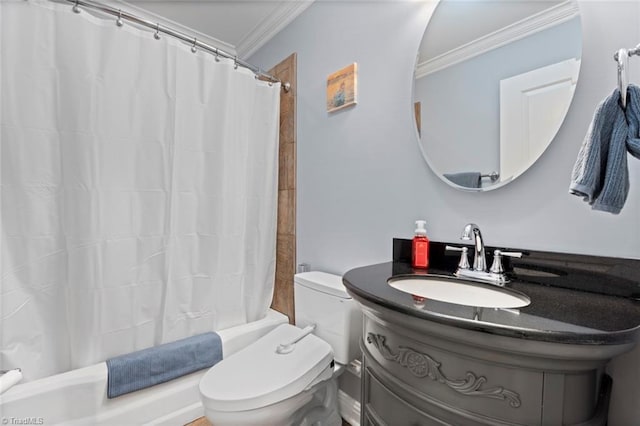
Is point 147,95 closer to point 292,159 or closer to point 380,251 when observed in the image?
point 292,159

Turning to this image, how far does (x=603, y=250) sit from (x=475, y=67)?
0.73m

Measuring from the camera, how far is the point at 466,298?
3.02 ft

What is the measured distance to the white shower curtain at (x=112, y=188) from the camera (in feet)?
3.89

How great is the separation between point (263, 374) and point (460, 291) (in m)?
0.80

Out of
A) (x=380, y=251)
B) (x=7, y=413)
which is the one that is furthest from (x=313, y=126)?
(x=7, y=413)

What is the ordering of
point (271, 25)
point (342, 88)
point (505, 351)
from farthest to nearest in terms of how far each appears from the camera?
1. point (271, 25)
2. point (342, 88)
3. point (505, 351)

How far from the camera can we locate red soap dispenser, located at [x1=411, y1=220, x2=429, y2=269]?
110 centimetres

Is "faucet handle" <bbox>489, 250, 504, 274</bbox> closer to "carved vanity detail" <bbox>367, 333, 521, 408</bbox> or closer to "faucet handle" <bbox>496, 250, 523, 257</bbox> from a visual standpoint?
"faucet handle" <bbox>496, 250, 523, 257</bbox>

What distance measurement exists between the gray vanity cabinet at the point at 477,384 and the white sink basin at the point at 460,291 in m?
0.20

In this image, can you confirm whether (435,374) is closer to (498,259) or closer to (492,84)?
(498,259)

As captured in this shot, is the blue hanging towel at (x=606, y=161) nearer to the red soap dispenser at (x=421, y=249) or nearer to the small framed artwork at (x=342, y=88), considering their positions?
the red soap dispenser at (x=421, y=249)

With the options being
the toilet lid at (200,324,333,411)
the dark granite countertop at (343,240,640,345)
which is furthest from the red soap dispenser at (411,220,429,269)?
the toilet lid at (200,324,333,411)

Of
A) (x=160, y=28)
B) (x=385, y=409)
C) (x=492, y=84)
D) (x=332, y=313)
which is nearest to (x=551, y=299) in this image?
(x=385, y=409)

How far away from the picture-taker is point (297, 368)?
46.6 inches
